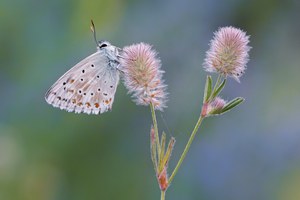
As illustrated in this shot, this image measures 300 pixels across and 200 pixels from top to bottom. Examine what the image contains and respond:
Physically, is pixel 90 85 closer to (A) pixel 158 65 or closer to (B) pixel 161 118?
(A) pixel 158 65

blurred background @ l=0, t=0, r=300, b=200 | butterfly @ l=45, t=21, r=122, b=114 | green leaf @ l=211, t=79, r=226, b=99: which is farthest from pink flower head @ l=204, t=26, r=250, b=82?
blurred background @ l=0, t=0, r=300, b=200

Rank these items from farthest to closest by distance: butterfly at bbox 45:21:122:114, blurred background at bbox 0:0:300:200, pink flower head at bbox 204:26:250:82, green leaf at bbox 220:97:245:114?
blurred background at bbox 0:0:300:200
butterfly at bbox 45:21:122:114
pink flower head at bbox 204:26:250:82
green leaf at bbox 220:97:245:114

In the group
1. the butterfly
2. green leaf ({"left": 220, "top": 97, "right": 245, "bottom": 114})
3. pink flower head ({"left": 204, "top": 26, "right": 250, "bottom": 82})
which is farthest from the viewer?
the butterfly

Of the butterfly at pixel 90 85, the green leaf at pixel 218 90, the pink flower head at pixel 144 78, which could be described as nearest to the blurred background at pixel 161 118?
the butterfly at pixel 90 85

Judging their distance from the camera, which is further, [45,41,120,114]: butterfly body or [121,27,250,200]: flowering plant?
[45,41,120,114]: butterfly body

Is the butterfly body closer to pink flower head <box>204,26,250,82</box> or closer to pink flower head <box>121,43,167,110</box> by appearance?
pink flower head <box>121,43,167,110</box>

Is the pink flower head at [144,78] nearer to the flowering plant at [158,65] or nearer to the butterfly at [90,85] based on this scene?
the flowering plant at [158,65]

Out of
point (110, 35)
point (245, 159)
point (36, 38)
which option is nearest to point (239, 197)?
point (245, 159)

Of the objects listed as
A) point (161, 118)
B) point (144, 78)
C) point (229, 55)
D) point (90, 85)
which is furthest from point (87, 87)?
point (161, 118)

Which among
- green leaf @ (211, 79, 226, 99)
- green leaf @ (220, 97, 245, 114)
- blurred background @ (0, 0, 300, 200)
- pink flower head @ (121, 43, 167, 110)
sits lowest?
green leaf @ (220, 97, 245, 114)

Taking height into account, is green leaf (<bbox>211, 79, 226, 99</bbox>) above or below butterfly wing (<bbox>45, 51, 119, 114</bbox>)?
below
